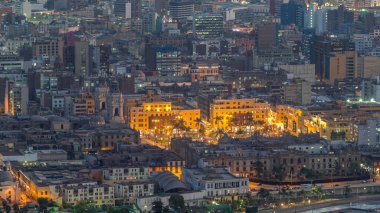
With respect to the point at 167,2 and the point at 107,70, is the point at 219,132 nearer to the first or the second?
the point at 107,70

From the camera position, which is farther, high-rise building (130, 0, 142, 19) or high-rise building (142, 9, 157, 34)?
high-rise building (130, 0, 142, 19)

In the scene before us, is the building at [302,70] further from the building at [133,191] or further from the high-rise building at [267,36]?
the building at [133,191]

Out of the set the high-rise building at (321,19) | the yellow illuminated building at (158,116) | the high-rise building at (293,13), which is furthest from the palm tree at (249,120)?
the high-rise building at (293,13)

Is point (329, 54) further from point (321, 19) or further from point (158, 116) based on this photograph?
point (321, 19)

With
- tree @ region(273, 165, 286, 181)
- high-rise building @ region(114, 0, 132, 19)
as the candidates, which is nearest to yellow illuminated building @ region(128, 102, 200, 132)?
tree @ region(273, 165, 286, 181)

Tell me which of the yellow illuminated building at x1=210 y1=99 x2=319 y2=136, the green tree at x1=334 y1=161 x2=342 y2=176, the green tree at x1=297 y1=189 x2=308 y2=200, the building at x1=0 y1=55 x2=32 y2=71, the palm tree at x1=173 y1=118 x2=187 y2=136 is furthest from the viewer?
the building at x1=0 y1=55 x2=32 y2=71

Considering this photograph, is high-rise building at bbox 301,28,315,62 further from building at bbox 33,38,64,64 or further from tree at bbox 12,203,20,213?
tree at bbox 12,203,20,213
